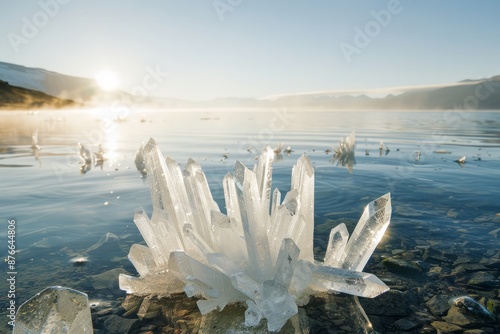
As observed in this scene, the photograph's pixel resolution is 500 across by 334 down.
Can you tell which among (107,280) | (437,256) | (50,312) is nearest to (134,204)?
(107,280)

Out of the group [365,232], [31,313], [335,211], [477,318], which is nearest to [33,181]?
[335,211]

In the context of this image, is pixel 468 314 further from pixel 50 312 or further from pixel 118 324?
pixel 50 312

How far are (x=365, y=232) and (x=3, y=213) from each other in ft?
15.5

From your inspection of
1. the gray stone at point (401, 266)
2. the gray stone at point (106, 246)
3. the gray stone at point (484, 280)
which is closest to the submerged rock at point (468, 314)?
the gray stone at point (484, 280)

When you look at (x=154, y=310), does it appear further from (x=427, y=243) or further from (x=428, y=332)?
(x=427, y=243)

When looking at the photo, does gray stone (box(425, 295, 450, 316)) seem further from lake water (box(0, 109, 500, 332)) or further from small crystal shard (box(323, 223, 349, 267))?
lake water (box(0, 109, 500, 332))

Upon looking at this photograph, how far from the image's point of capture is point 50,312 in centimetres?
154

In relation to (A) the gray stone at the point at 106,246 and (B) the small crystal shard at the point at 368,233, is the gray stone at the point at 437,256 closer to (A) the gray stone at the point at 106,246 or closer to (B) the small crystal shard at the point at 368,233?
(B) the small crystal shard at the point at 368,233

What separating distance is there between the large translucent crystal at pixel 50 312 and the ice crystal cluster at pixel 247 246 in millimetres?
503

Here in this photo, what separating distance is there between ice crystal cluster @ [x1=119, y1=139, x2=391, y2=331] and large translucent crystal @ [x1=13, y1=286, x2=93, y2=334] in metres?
0.50

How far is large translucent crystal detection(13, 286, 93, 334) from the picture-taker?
1.52 metres

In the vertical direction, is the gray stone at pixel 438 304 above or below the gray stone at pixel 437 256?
above

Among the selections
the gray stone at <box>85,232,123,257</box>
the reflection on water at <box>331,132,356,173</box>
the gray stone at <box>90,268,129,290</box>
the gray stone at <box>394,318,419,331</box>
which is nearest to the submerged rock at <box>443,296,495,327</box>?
the gray stone at <box>394,318,419,331</box>

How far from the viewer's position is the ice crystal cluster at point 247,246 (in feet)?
6.08
